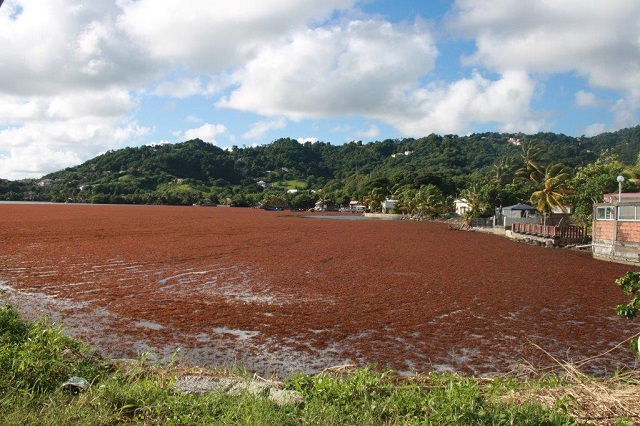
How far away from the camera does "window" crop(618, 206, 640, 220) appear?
20.0 metres

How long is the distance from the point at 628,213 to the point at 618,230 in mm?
1173

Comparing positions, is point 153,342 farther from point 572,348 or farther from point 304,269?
point 304,269

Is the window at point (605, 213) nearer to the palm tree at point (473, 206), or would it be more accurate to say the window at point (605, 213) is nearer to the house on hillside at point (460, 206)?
the palm tree at point (473, 206)

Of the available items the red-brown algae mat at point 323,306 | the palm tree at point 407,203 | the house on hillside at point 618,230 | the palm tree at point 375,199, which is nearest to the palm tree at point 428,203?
the palm tree at point 407,203

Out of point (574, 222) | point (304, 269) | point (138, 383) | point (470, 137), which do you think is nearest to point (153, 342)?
point (138, 383)

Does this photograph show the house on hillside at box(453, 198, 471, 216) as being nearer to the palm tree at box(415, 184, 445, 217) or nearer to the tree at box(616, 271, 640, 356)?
the palm tree at box(415, 184, 445, 217)

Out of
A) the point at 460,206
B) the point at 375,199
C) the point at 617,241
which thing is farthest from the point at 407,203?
the point at 617,241

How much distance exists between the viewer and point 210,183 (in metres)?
150

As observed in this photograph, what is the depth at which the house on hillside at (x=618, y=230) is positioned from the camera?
2030cm

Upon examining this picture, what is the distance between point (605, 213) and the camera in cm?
2206

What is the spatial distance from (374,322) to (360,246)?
54.8 ft

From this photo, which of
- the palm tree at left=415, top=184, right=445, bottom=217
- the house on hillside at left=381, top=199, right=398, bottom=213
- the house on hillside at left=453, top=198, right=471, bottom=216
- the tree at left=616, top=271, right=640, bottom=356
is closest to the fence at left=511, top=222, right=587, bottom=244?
the tree at left=616, top=271, right=640, bottom=356

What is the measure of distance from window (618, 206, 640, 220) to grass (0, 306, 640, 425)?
17.9 m

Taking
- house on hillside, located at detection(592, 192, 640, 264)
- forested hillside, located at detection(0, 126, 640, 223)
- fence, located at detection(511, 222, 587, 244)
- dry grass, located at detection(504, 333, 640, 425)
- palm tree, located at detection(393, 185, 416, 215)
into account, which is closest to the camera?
dry grass, located at detection(504, 333, 640, 425)
